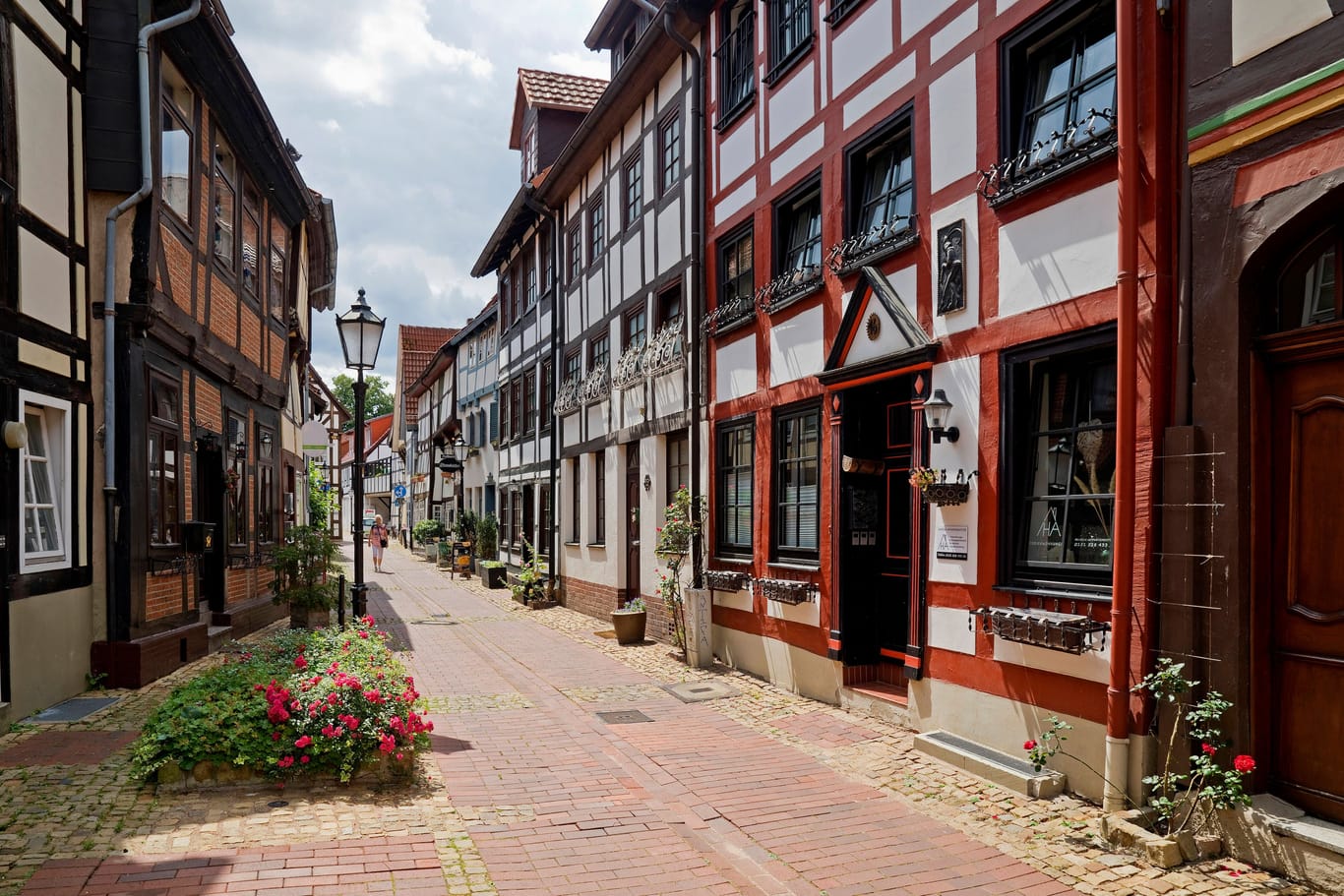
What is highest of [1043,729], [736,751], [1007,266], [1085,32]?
[1085,32]

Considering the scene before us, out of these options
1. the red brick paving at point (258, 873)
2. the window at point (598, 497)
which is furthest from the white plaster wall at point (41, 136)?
the window at point (598, 497)

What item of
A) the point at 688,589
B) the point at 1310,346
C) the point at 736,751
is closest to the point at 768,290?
the point at 688,589

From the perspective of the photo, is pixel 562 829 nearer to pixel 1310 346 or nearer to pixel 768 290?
pixel 1310 346

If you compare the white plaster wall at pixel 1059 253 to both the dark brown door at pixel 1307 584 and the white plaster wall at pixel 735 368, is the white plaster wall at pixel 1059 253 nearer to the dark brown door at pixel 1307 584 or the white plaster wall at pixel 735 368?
the dark brown door at pixel 1307 584

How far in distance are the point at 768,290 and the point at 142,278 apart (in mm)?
6257

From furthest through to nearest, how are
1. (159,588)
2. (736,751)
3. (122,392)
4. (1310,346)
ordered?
1. (159,588)
2. (122,392)
3. (736,751)
4. (1310,346)

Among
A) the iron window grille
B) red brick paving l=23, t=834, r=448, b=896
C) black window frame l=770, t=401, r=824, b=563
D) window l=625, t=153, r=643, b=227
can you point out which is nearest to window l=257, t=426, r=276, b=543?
window l=625, t=153, r=643, b=227

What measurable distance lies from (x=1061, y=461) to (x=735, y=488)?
5345mm

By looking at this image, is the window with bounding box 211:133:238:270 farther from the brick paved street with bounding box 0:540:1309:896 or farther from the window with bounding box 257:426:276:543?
the brick paved street with bounding box 0:540:1309:896

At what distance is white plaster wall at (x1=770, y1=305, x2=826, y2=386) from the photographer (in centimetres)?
927

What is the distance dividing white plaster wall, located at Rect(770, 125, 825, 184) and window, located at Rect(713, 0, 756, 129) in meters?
1.18

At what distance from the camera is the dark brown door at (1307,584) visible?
452cm

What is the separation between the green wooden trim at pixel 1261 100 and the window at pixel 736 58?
638 centimetres

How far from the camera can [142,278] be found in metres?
9.02
